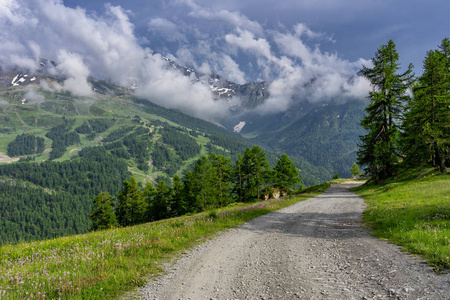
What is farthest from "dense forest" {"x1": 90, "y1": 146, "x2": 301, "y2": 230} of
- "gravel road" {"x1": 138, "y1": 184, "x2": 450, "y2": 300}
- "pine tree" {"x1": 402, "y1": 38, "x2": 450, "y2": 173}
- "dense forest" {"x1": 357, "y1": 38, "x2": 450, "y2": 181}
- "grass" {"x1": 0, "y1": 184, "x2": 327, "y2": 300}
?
"gravel road" {"x1": 138, "y1": 184, "x2": 450, "y2": 300}

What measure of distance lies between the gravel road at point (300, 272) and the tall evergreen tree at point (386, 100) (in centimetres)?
2714

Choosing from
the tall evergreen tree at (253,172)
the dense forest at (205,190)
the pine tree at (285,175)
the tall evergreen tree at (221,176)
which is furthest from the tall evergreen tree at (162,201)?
the pine tree at (285,175)

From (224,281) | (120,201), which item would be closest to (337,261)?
(224,281)

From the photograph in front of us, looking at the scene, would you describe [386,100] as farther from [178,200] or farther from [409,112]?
[178,200]

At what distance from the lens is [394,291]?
15.8 ft

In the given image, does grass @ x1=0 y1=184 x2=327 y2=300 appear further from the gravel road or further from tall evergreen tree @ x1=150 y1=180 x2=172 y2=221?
tall evergreen tree @ x1=150 y1=180 x2=172 y2=221

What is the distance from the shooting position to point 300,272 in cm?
656

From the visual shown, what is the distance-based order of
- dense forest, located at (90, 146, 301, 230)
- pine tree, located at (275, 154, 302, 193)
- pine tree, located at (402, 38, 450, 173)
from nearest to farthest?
1. pine tree, located at (402, 38, 450, 173)
2. dense forest, located at (90, 146, 301, 230)
3. pine tree, located at (275, 154, 302, 193)

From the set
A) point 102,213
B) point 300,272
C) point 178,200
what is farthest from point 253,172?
point 300,272

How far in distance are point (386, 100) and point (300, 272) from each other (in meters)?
33.2

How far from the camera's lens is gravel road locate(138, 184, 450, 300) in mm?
5105

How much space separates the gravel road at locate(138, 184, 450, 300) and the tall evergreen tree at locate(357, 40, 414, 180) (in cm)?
2714

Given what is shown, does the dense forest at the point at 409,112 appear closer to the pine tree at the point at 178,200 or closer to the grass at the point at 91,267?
the grass at the point at 91,267

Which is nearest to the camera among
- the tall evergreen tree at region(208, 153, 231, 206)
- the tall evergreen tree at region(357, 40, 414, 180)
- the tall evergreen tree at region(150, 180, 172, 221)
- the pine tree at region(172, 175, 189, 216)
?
the tall evergreen tree at region(357, 40, 414, 180)
